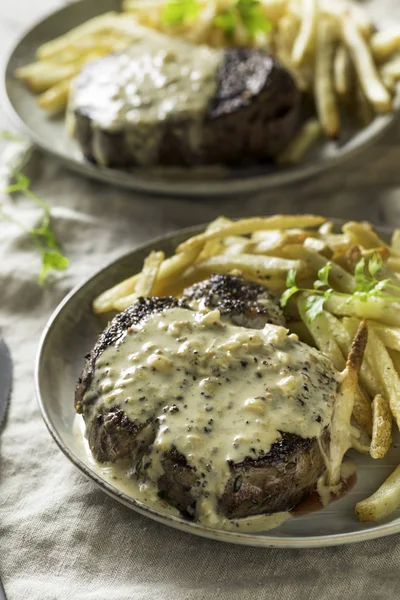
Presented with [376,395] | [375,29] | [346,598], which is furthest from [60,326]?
[375,29]

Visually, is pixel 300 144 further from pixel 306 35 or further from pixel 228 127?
pixel 306 35

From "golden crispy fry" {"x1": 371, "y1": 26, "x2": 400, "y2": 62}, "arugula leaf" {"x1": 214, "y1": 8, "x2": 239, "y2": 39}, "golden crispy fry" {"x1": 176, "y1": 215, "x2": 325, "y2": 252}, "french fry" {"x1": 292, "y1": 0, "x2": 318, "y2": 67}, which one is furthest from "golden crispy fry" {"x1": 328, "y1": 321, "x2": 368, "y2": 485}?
"arugula leaf" {"x1": 214, "y1": 8, "x2": 239, "y2": 39}

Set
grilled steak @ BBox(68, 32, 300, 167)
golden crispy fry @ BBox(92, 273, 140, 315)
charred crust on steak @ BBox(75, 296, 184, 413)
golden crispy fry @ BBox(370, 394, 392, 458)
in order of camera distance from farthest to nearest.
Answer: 1. grilled steak @ BBox(68, 32, 300, 167)
2. golden crispy fry @ BBox(92, 273, 140, 315)
3. charred crust on steak @ BBox(75, 296, 184, 413)
4. golden crispy fry @ BBox(370, 394, 392, 458)

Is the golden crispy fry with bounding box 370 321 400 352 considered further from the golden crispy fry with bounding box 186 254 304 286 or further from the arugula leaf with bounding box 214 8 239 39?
the arugula leaf with bounding box 214 8 239 39

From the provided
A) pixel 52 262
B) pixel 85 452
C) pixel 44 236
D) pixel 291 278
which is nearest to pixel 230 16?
pixel 44 236

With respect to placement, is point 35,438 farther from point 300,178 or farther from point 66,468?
point 300,178

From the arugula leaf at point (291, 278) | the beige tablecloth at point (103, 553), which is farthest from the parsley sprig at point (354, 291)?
the beige tablecloth at point (103, 553)

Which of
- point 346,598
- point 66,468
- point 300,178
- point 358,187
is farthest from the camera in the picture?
point 358,187
